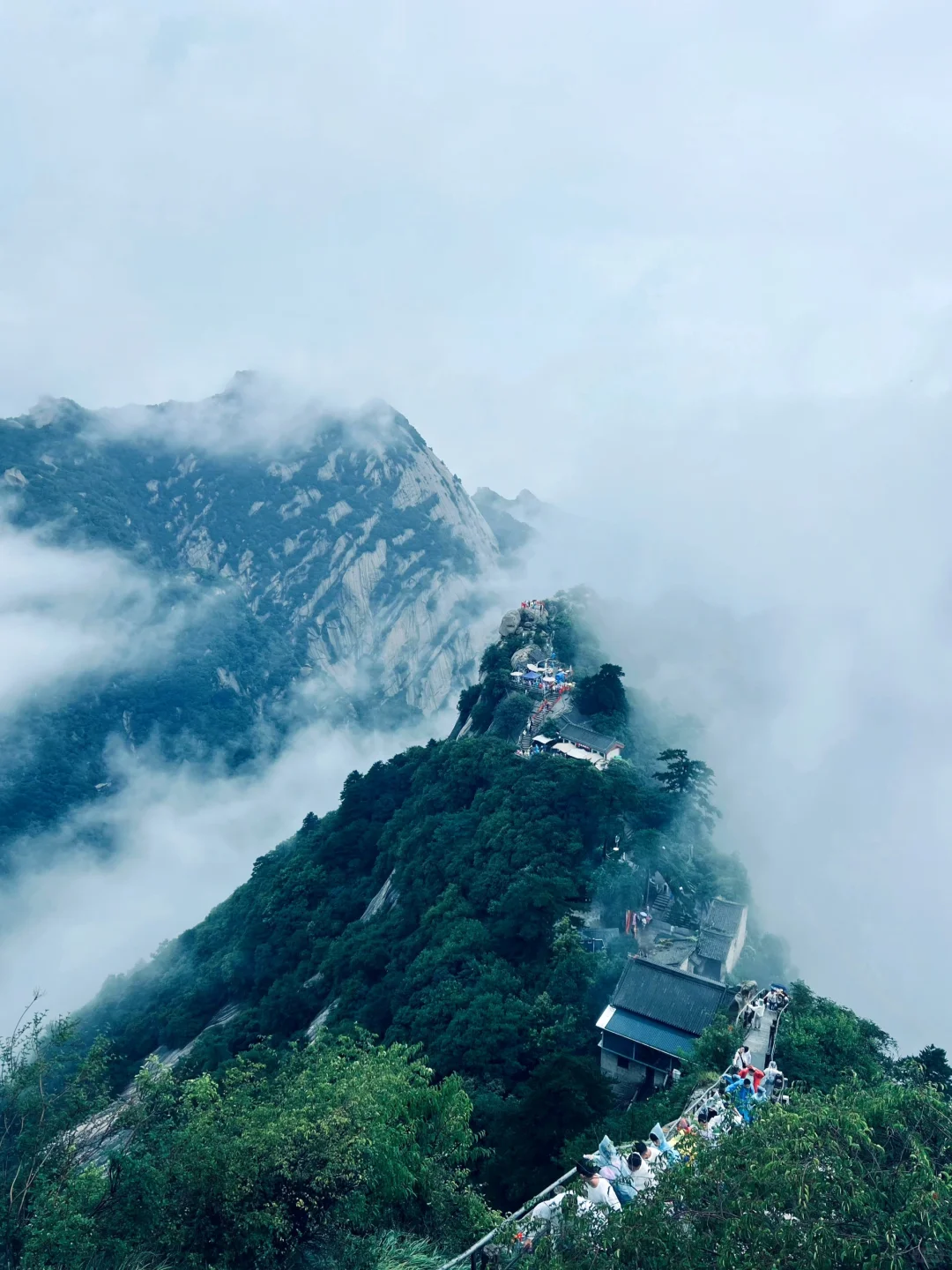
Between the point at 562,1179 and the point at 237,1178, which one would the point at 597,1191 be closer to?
the point at 562,1179

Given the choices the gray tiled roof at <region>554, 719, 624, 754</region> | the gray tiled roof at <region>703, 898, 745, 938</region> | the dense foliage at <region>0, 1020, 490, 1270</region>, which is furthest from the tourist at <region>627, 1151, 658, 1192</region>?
the gray tiled roof at <region>554, 719, 624, 754</region>

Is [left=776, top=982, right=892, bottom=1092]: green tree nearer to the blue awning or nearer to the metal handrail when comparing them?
the metal handrail

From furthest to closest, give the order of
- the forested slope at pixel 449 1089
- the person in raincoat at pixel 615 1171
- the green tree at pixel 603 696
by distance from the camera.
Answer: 1. the green tree at pixel 603 696
2. the person in raincoat at pixel 615 1171
3. the forested slope at pixel 449 1089

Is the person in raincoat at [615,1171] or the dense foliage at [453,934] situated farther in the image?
the dense foliage at [453,934]

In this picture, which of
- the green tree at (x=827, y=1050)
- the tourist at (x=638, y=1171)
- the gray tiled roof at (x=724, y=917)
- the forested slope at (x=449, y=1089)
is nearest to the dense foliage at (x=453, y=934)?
the forested slope at (x=449, y=1089)

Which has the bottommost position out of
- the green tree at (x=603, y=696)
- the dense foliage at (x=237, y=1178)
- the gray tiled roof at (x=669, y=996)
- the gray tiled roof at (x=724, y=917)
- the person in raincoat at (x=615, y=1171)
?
the dense foliage at (x=237, y=1178)

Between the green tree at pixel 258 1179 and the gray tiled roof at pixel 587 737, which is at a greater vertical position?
the gray tiled roof at pixel 587 737

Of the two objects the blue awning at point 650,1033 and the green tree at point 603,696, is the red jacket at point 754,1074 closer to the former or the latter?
the blue awning at point 650,1033
